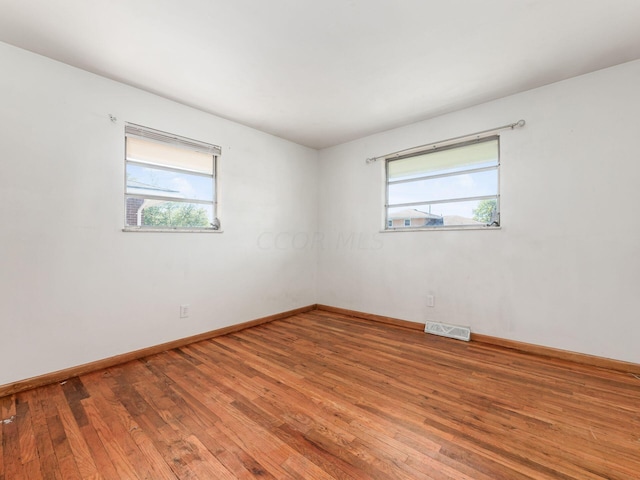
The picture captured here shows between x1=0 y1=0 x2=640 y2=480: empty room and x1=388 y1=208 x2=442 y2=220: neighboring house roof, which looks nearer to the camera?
x1=0 y1=0 x2=640 y2=480: empty room

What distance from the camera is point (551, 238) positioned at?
2.74 metres

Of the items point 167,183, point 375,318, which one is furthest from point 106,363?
point 375,318

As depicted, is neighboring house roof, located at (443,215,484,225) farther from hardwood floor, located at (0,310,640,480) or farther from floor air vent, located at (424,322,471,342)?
hardwood floor, located at (0,310,640,480)

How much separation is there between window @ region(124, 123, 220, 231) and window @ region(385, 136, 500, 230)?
241cm

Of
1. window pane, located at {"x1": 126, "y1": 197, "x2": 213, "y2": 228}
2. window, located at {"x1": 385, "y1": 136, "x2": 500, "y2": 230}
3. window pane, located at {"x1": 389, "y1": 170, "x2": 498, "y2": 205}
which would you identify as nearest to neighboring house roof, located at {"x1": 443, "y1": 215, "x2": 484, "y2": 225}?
window, located at {"x1": 385, "y1": 136, "x2": 500, "y2": 230}

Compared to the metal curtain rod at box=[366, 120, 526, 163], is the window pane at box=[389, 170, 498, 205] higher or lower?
lower

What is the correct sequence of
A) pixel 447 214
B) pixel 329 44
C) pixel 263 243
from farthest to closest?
pixel 263 243
pixel 447 214
pixel 329 44

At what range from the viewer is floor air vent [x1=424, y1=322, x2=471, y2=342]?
125 inches

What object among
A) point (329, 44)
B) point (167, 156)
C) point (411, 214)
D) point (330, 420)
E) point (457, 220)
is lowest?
point (330, 420)

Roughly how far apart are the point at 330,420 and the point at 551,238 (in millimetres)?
2673

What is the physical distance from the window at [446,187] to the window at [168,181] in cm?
241

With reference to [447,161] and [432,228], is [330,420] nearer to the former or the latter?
[432,228]

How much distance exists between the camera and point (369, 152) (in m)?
4.13

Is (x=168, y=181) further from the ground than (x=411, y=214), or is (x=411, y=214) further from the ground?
(x=168, y=181)
